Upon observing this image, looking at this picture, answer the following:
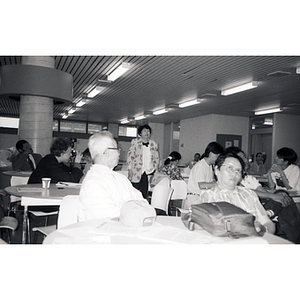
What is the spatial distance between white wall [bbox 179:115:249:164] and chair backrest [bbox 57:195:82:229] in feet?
38.0

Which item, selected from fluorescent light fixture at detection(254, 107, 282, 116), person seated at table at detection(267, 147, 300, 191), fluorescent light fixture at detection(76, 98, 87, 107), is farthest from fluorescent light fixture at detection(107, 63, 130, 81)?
fluorescent light fixture at detection(254, 107, 282, 116)

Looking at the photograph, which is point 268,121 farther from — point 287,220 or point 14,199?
point 14,199

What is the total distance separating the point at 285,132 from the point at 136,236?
12.3 metres

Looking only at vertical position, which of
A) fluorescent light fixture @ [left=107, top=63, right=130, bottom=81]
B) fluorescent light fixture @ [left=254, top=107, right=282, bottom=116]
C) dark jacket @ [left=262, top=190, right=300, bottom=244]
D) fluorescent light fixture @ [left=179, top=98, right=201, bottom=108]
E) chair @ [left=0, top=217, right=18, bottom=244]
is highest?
fluorescent light fixture @ [left=107, top=63, right=130, bottom=81]

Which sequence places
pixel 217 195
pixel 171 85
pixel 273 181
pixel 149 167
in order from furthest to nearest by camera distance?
pixel 171 85 → pixel 149 167 → pixel 273 181 → pixel 217 195

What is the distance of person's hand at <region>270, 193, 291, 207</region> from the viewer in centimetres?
300

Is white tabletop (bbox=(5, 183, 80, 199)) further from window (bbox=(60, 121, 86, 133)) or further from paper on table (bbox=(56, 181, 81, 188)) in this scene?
window (bbox=(60, 121, 86, 133))

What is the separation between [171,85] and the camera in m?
8.42
